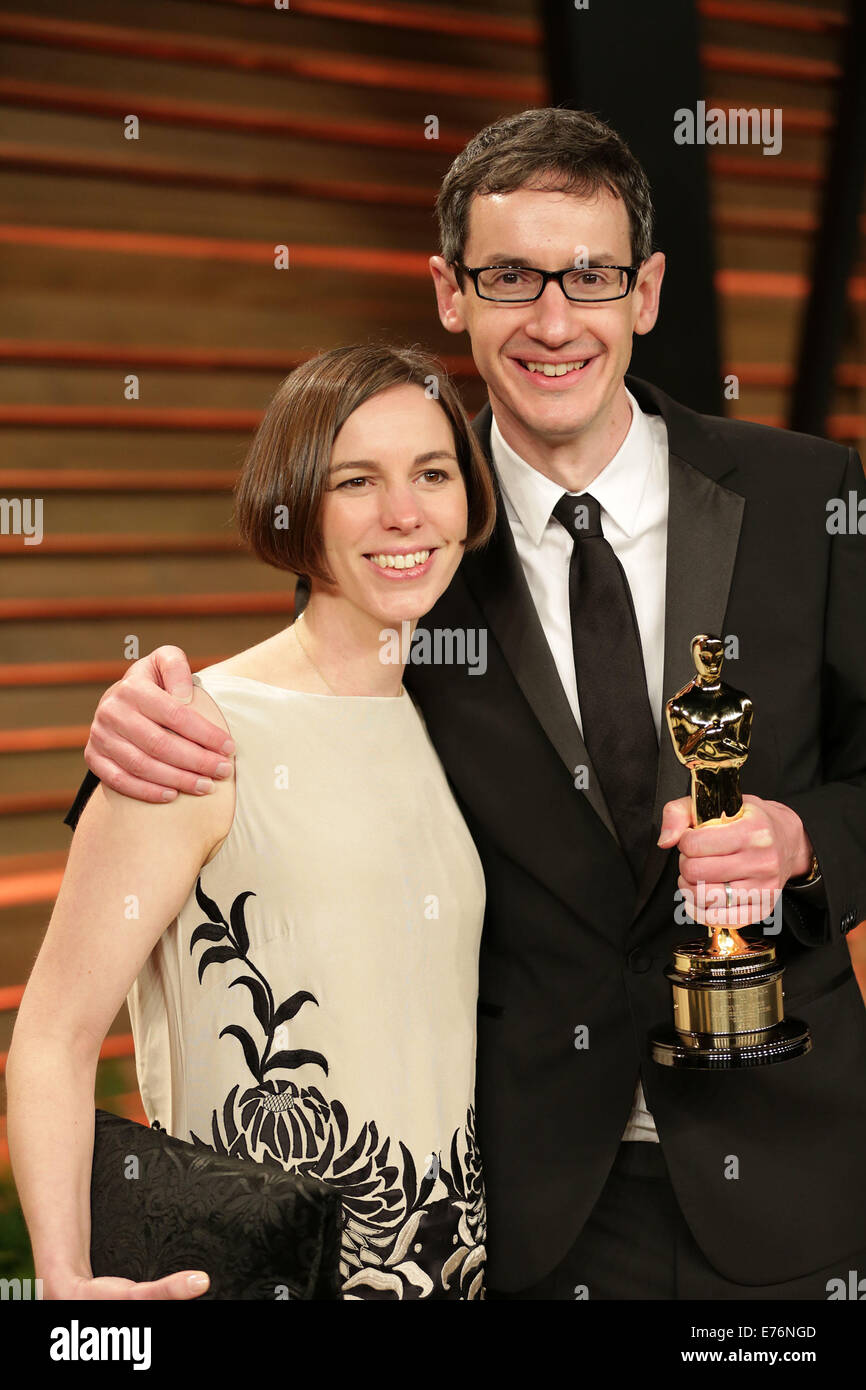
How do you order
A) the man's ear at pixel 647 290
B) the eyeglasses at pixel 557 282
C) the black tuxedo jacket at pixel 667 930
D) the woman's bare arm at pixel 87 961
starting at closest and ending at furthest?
the woman's bare arm at pixel 87 961 < the black tuxedo jacket at pixel 667 930 < the eyeglasses at pixel 557 282 < the man's ear at pixel 647 290

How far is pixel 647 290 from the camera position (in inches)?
80.7

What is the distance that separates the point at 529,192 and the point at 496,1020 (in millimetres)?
1095

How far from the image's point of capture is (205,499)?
12.7ft

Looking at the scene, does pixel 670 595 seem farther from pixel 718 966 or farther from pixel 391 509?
pixel 718 966

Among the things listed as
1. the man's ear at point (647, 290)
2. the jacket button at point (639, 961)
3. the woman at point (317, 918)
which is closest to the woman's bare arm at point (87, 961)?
the woman at point (317, 918)

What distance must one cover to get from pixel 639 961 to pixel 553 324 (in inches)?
33.1

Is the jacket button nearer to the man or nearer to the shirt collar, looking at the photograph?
the man

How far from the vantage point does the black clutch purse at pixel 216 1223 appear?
1422 millimetres

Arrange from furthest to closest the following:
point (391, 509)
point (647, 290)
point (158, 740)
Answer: point (647, 290)
point (391, 509)
point (158, 740)

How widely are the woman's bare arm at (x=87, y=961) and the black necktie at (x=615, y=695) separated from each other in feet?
1.78

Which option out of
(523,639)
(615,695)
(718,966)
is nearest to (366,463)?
(523,639)

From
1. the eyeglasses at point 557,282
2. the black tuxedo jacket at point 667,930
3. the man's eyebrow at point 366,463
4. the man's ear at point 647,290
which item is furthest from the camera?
the man's ear at point 647,290

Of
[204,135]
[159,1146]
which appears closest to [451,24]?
[204,135]

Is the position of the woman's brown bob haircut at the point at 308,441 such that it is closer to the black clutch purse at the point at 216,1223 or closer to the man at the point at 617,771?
the man at the point at 617,771
